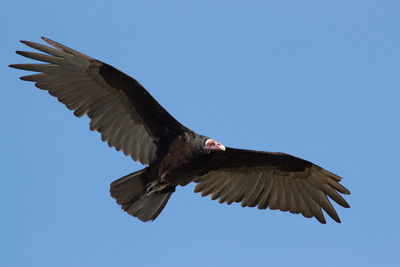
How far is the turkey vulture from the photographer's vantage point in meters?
7.78

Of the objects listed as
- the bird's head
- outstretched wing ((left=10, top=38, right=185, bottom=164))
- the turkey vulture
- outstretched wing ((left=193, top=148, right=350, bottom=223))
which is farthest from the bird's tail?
the bird's head

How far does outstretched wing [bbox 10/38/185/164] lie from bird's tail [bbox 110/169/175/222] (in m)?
0.28

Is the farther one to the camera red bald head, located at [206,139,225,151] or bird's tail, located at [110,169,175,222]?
bird's tail, located at [110,169,175,222]

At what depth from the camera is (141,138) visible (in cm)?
820

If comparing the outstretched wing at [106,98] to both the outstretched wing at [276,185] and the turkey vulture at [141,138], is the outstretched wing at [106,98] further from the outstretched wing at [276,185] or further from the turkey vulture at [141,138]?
the outstretched wing at [276,185]

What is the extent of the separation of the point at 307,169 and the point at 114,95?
8.46ft

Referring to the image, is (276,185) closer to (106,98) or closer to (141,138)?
(141,138)

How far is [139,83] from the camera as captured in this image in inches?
310

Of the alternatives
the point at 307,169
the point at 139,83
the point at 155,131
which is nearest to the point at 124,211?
the point at 155,131

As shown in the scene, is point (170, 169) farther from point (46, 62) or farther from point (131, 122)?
point (46, 62)

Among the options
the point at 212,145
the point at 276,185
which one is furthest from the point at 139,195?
the point at 276,185

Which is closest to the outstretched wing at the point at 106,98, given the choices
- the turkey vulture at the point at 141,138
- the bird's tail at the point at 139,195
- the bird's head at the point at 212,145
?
the turkey vulture at the point at 141,138

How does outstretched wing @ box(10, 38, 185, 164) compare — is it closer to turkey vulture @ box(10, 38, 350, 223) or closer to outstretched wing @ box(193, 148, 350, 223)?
turkey vulture @ box(10, 38, 350, 223)

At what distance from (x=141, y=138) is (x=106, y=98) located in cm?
62
